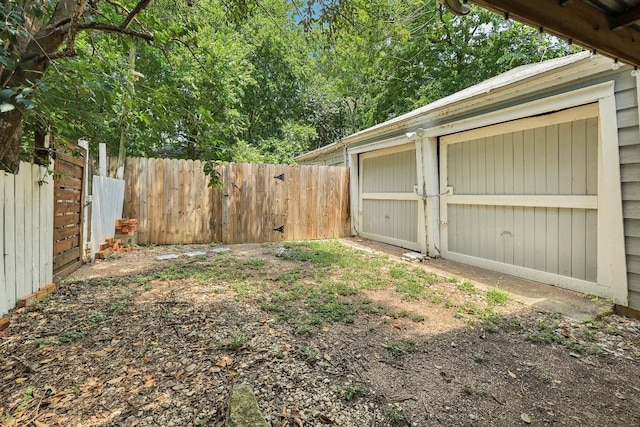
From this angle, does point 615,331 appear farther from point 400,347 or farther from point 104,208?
point 104,208

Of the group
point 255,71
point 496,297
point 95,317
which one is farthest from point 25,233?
point 255,71

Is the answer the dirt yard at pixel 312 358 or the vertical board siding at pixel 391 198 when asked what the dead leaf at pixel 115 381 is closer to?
the dirt yard at pixel 312 358

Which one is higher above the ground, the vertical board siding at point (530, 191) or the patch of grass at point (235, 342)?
the vertical board siding at point (530, 191)

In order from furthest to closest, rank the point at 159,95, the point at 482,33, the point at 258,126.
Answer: the point at 258,126 → the point at 482,33 → the point at 159,95

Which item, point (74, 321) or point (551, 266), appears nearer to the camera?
point (74, 321)

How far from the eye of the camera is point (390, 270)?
3.96m

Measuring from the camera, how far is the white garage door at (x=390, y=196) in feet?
17.3

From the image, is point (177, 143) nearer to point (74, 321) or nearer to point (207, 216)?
point (207, 216)

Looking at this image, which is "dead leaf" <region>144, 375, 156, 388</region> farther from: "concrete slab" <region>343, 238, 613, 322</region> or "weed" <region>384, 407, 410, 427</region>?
"concrete slab" <region>343, 238, 613, 322</region>

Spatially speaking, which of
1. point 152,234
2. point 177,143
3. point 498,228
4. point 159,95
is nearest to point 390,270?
point 498,228

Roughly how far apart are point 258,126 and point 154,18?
11.5 meters

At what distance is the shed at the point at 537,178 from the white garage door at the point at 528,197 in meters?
0.01

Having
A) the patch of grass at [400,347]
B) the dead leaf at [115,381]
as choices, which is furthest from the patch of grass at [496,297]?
the dead leaf at [115,381]

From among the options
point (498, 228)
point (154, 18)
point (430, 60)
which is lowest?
point (498, 228)
